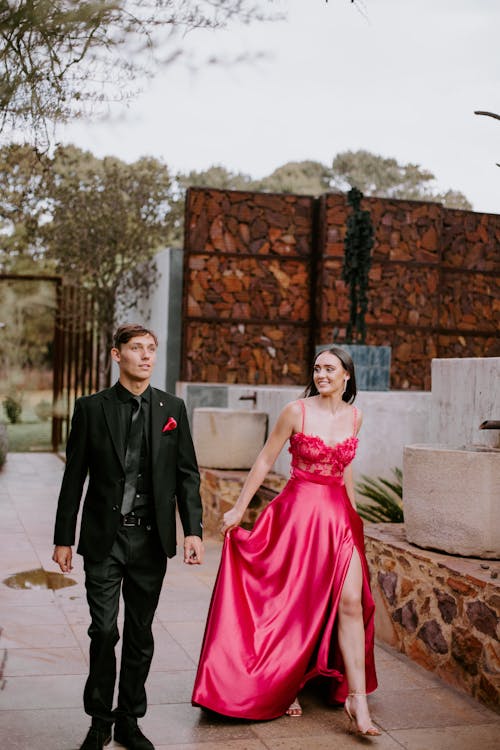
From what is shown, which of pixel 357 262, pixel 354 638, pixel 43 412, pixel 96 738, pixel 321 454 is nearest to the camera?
pixel 96 738

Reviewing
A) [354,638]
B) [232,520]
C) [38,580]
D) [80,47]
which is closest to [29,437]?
[38,580]

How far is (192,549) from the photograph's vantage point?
4090mm

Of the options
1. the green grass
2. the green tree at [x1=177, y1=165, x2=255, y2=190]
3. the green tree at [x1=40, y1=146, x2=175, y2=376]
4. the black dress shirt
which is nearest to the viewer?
the black dress shirt

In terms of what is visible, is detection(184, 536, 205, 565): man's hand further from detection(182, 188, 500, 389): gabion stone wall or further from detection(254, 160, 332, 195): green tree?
detection(254, 160, 332, 195): green tree

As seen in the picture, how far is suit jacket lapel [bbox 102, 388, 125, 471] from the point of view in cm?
399

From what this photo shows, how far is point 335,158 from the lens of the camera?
125 feet

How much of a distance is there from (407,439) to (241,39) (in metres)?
3.76

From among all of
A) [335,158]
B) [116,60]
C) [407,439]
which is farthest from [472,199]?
[116,60]

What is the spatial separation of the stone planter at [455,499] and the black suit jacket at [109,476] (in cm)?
162

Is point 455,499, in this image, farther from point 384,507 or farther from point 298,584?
point 384,507

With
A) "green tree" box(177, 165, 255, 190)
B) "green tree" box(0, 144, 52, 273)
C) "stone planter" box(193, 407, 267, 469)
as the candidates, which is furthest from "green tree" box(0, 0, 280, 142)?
"green tree" box(177, 165, 255, 190)

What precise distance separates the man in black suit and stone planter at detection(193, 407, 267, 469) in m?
6.19

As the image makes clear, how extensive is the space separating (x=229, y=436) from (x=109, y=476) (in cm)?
644

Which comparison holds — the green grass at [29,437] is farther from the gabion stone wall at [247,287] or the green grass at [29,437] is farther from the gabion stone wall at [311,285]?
the gabion stone wall at [311,285]
